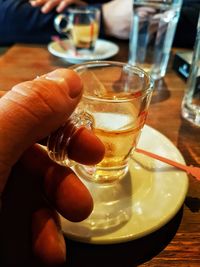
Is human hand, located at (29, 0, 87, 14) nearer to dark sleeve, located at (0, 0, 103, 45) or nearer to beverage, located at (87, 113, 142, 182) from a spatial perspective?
dark sleeve, located at (0, 0, 103, 45)

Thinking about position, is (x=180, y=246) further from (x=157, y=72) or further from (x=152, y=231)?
(x=157, y=72)

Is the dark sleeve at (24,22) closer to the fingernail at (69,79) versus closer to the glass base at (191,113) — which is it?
the glass base at (191,113)

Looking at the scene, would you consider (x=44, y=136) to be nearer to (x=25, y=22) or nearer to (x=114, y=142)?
(x=114, y=142)

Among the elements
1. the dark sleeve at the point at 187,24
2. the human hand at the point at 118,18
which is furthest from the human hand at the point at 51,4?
the dark sleeve at the point at 187,24

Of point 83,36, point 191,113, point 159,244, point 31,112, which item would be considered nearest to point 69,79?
point 31,112

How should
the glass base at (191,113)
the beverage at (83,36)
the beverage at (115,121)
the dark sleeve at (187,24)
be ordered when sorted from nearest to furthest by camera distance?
the beverage at (115,121) → the glass base at (191,113) → the beverage at (83,36) → the dark sleeve at (187,24)

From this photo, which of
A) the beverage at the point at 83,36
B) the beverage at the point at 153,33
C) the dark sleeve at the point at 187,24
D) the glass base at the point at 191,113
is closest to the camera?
the glass base at the point at 191,113

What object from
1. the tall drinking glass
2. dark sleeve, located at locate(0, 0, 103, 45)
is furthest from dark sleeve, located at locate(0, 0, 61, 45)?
the tall drinking glass

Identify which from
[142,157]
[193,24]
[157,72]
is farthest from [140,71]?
[193,24]
